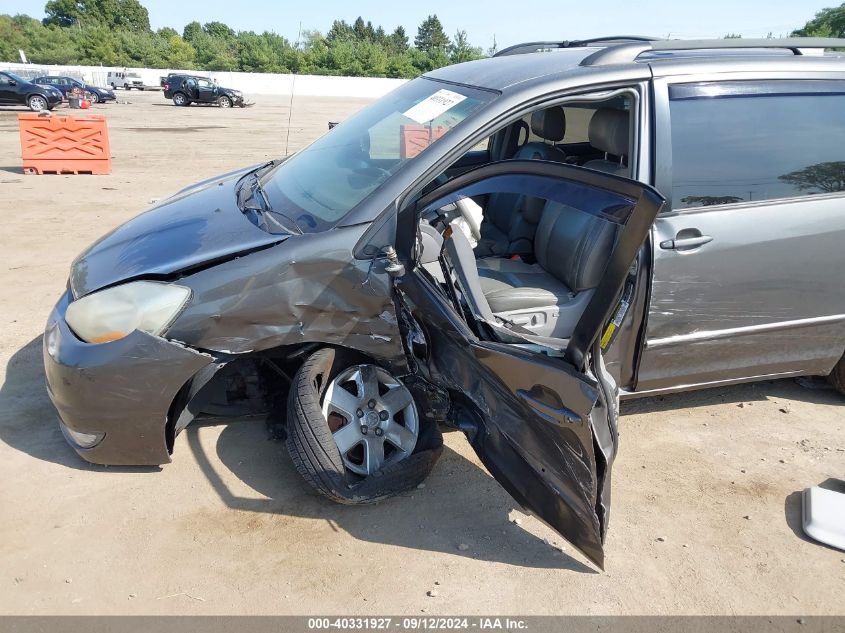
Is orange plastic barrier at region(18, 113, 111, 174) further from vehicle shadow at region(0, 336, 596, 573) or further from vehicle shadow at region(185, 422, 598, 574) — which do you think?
vehicle shadow at region(185, 422, 598, 574)

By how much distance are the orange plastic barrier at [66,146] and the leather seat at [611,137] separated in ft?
33.1

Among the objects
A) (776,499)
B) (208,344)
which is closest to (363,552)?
(208,344)

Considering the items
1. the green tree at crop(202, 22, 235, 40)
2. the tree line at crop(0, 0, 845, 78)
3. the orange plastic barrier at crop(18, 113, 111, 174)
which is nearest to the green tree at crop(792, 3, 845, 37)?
the tree line at crop(0, 0, 845, 78)

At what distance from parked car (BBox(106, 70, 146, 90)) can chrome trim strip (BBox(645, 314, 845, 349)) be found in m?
49.0

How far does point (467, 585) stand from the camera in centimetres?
257

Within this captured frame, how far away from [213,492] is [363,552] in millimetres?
802

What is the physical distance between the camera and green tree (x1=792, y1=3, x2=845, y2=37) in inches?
1948

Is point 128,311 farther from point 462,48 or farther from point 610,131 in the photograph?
point 462,48

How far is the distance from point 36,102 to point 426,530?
27167 millimetres

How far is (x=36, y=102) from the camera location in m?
24.5

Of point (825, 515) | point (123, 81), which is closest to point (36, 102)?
point (123, 81)

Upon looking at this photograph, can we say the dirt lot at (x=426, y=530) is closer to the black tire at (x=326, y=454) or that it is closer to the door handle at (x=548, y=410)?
the black tire at (x=326, y=454)

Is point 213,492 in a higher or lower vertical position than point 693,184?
lower

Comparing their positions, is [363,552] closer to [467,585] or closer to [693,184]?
[467,585]
